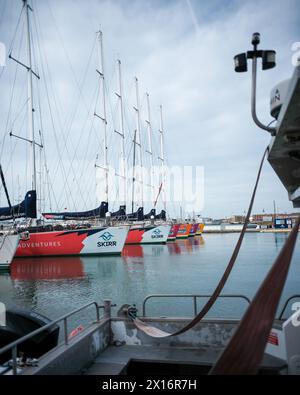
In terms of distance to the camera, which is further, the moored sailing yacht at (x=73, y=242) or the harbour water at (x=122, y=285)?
the moored sailing yacht at (x=73, y=242)

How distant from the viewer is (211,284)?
55.8 feet

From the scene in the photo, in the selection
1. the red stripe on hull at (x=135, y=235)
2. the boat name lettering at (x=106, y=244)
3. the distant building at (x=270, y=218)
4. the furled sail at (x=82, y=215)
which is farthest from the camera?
the distant building at (x=270, y=218)

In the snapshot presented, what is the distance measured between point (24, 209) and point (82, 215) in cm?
745

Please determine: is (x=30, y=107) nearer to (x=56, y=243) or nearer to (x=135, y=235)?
(x=56, y=243)

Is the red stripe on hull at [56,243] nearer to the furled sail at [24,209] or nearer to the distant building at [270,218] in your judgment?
the furled sail at [24,209]

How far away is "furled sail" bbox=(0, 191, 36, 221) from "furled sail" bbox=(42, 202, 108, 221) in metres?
5.84

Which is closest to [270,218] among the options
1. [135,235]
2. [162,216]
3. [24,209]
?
[162,216]

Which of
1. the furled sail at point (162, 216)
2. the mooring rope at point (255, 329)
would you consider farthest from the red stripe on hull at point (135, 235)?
the mooring rope at point (255, 329)

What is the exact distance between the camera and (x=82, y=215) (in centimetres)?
3173

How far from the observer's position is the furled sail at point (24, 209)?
967 inches

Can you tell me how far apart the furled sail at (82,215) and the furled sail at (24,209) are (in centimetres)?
584

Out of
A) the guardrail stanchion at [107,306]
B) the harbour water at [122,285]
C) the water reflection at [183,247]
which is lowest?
the water reflection at [183,247]

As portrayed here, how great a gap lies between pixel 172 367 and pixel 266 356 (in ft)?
4.87

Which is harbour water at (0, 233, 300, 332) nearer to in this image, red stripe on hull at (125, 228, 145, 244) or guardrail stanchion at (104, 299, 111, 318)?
guardrail stanchion at (104, 299, 111, 318)
